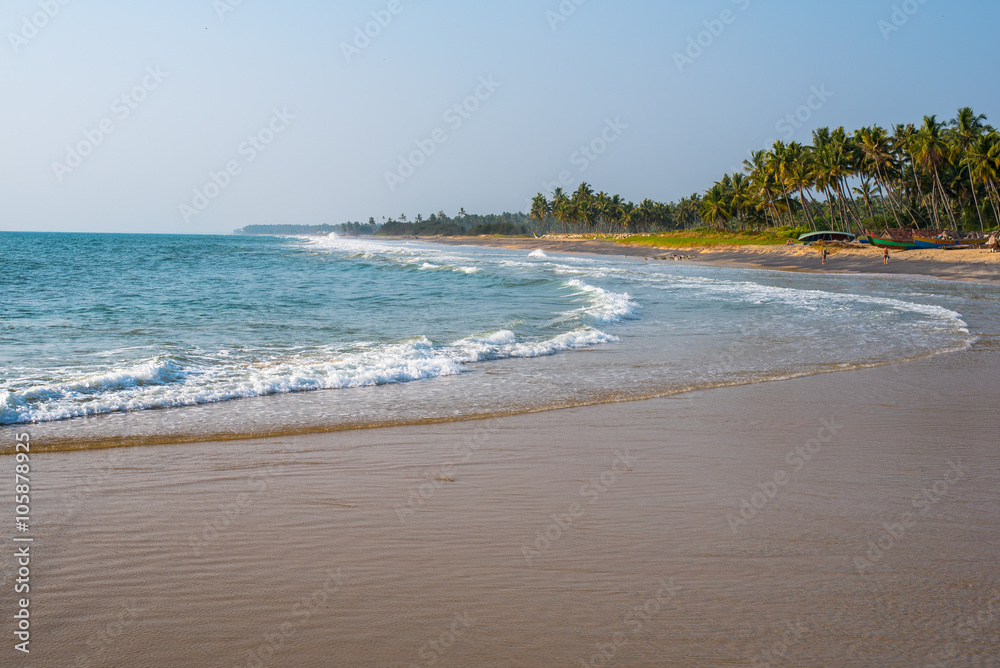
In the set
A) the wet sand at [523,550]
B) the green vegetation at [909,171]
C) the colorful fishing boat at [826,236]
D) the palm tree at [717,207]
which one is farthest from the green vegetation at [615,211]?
the wet sand at [523,550]

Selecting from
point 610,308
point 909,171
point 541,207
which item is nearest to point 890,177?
point 909,171

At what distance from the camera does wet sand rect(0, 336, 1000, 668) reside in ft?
9.80

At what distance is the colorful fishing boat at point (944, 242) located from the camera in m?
45.8

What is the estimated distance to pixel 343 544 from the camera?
3.98 meters

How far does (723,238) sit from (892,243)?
25340 mm

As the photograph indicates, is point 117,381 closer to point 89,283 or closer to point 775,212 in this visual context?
point 89,283

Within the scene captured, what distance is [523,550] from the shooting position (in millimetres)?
3916

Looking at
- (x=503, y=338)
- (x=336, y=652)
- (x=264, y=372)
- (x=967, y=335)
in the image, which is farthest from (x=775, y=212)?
(x=336, y=652)

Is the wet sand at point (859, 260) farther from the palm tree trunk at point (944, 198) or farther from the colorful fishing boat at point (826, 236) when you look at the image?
the palm tree trunk at point (944, 198)

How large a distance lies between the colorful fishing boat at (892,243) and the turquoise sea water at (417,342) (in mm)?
27217

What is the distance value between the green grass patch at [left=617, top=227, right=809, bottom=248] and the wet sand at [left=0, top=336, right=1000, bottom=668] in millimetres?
64787

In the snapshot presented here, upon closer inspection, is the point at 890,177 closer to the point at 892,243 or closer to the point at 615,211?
the point at 892,243

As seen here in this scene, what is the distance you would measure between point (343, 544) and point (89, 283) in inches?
1109

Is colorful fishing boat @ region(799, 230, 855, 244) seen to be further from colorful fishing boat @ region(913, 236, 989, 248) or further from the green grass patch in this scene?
the green grass patch
